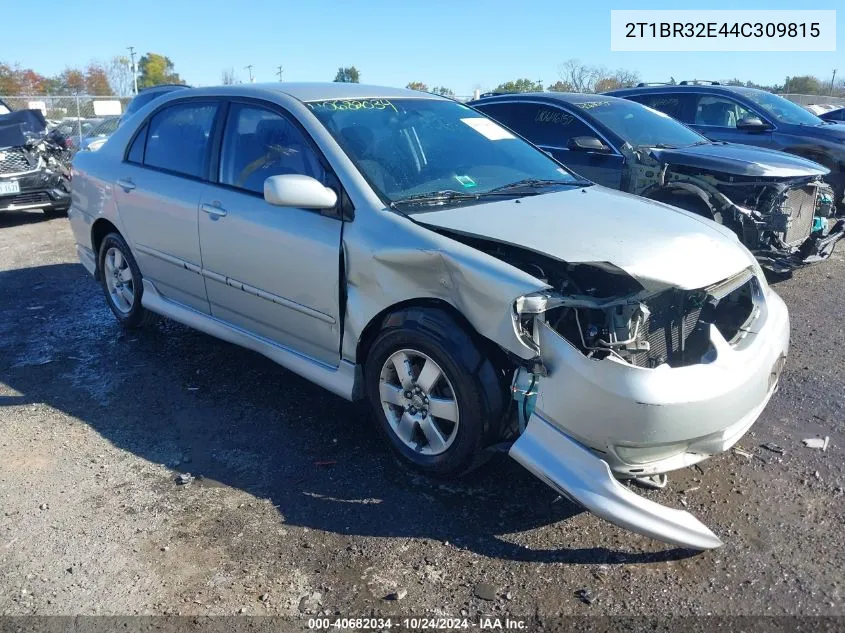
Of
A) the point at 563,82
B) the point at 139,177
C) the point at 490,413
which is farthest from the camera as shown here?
the point at 563,82

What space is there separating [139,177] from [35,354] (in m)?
1.53

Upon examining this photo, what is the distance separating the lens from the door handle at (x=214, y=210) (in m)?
4.07

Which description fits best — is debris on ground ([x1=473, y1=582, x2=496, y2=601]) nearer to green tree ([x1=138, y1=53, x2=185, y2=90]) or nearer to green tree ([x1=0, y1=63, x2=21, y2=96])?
green tree ([x1=0, y1=63, x2=21, y2=96])

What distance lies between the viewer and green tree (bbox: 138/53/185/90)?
→ 2322 inches

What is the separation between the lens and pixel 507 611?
2.56 m

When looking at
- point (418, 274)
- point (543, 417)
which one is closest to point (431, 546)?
point (543, 417)

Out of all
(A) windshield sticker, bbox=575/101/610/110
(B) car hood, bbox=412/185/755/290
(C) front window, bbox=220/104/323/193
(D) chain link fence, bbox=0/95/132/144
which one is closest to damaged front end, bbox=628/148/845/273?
(A) windshield sticker, bbox=575/101/610/110

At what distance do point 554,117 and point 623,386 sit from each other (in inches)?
209

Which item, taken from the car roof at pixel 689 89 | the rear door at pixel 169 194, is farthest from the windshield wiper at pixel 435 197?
the car roof at pixel 689 89

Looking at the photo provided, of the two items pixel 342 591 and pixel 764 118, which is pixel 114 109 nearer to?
pixel 764 118

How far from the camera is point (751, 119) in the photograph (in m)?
8.71

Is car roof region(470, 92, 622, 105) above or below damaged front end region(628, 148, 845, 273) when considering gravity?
above

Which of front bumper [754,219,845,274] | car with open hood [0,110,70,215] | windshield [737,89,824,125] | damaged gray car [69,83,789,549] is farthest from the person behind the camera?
car with open hood [0,110,70,215]

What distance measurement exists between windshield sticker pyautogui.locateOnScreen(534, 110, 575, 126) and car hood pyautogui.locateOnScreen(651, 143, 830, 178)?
1.05 metres
